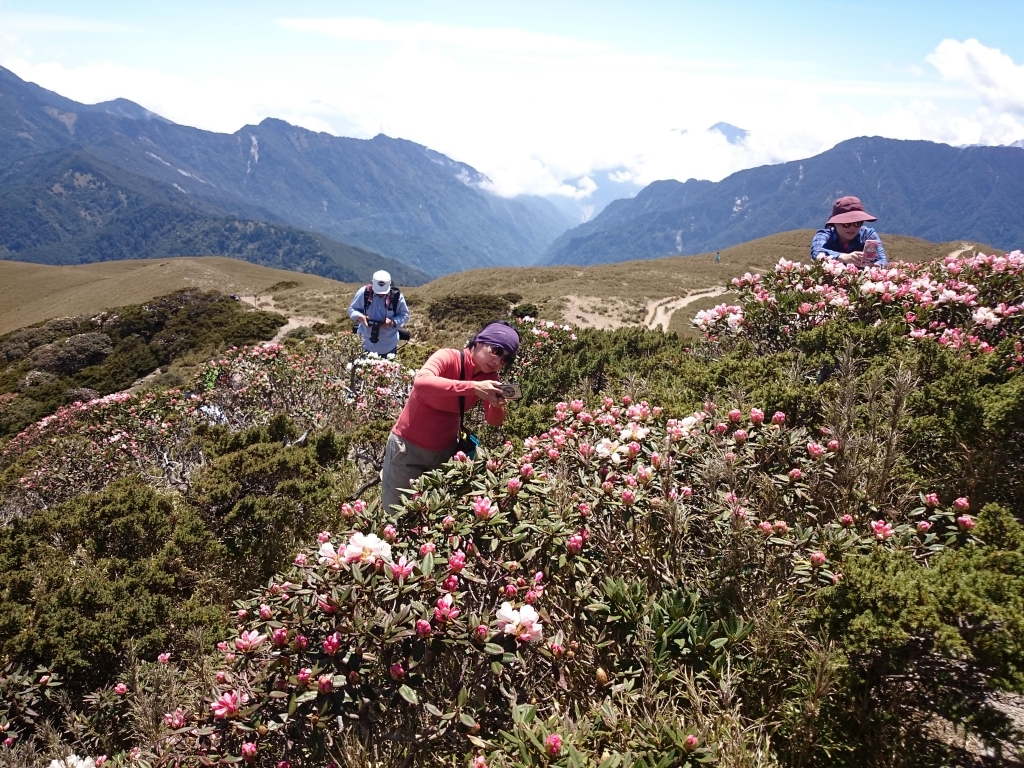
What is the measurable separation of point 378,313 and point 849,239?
5735 millimetres

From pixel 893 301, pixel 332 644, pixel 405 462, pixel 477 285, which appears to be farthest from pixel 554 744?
pixel 477 285

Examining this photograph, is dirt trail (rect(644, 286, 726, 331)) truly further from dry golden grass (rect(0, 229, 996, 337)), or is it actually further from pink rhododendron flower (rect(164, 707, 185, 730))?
pink rhododendron flower (rect(164, 707, 185, 730))

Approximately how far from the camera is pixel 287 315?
33500mm

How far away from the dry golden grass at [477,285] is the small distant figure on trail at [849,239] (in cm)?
1997

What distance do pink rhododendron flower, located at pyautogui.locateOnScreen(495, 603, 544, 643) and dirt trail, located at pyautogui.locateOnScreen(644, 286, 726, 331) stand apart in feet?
81.1

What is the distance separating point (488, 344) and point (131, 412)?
6358mm

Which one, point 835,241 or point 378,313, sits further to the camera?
point 378,313

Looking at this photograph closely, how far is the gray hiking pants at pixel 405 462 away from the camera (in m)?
3.24

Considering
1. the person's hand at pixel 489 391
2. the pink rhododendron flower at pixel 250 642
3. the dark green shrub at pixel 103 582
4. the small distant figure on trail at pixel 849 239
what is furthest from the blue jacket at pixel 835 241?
the dark green shrub at pixel 103 582

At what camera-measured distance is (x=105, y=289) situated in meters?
51.9

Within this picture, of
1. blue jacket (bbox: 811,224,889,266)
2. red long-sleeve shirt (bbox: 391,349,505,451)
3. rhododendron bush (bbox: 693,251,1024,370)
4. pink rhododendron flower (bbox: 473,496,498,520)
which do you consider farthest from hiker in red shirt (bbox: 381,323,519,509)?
blue jacket (bbox: 811,224,889,266)

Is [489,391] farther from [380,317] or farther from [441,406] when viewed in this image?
[380,317]

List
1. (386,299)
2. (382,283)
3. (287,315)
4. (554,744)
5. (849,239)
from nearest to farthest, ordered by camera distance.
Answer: (554,744), (849,239), (382,283), (386,299), (287,315)

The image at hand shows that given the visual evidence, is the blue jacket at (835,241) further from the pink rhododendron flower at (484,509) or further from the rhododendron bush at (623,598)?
the pink rhododendron flower at (484,509)
